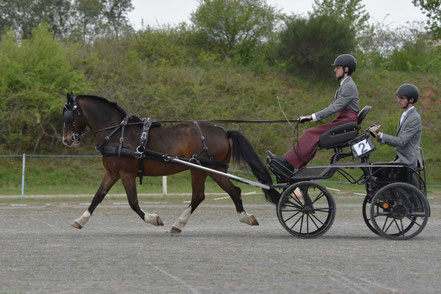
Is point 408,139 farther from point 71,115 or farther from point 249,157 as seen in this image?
point 71,115

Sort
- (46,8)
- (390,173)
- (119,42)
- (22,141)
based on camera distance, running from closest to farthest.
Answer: (390,173), (22,141), (119,42), (46,8)

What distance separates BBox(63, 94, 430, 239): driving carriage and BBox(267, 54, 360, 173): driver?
0.11 meters

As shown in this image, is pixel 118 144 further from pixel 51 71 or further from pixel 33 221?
pixel 51 71

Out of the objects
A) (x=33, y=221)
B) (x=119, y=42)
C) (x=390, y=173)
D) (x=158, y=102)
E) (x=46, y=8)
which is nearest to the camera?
(x=390, y=173)

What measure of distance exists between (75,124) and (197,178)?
2.01m

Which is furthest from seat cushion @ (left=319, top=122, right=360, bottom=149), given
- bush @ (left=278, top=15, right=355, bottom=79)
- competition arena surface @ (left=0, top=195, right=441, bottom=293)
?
bush @ (left=278, top=15, right=355, bottom=79)

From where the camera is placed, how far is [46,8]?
40062 mm

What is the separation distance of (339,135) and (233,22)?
2686 cm

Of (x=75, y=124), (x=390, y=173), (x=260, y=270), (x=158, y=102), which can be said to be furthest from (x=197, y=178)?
(x=158, y=102)

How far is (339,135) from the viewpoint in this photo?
901 cm

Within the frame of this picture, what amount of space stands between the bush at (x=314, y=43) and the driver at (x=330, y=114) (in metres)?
23.8

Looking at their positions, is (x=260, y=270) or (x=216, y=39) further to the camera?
(x=216, y=39)

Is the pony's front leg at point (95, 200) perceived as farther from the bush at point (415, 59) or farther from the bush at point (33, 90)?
the bush at point (415, 59)

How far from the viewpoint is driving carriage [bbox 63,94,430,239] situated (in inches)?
357
